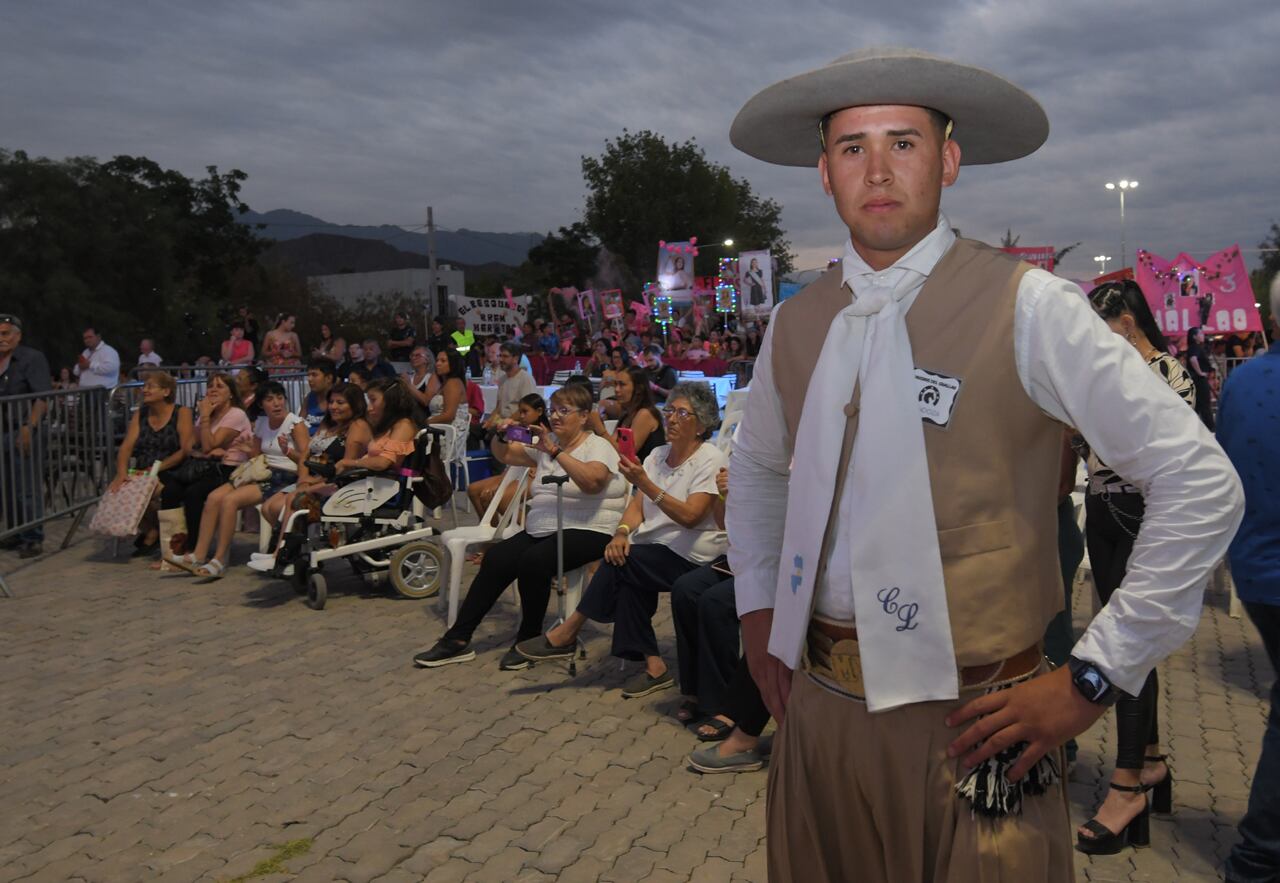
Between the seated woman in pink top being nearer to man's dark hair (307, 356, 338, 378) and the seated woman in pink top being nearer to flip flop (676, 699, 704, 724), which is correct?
man's dark hair (307, 356, 338, 378)

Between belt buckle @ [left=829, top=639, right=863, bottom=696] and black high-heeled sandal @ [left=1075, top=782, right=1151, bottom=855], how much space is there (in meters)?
2.47

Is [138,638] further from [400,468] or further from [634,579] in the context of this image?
[634,579]

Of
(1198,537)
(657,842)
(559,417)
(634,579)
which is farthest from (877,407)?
(559,417)

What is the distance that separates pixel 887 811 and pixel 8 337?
30.4 feet

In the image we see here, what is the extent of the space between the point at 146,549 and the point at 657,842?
7.03 m

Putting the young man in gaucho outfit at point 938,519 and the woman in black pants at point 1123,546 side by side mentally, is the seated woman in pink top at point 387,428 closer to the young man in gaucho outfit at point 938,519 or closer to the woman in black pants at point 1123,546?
the woman in black pants at point 1123,546

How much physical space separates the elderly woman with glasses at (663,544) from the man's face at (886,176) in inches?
144

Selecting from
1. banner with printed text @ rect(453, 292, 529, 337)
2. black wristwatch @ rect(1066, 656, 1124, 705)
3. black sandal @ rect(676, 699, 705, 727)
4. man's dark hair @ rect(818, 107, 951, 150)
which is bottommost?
black sandal @ rect(676, 699, 705, 727)

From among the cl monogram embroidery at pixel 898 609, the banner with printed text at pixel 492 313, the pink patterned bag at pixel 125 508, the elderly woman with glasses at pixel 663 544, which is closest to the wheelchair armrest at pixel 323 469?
the pink patterned bag at pixel 125 508

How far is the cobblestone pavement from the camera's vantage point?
387 cm

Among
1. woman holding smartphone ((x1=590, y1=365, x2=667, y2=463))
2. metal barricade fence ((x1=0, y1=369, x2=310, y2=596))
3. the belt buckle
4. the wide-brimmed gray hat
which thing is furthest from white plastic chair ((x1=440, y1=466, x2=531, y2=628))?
the belt buckle

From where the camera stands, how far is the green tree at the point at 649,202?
61906mm

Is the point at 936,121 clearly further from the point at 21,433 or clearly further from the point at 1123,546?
the point at 21,433

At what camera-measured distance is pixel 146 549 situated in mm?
9477
